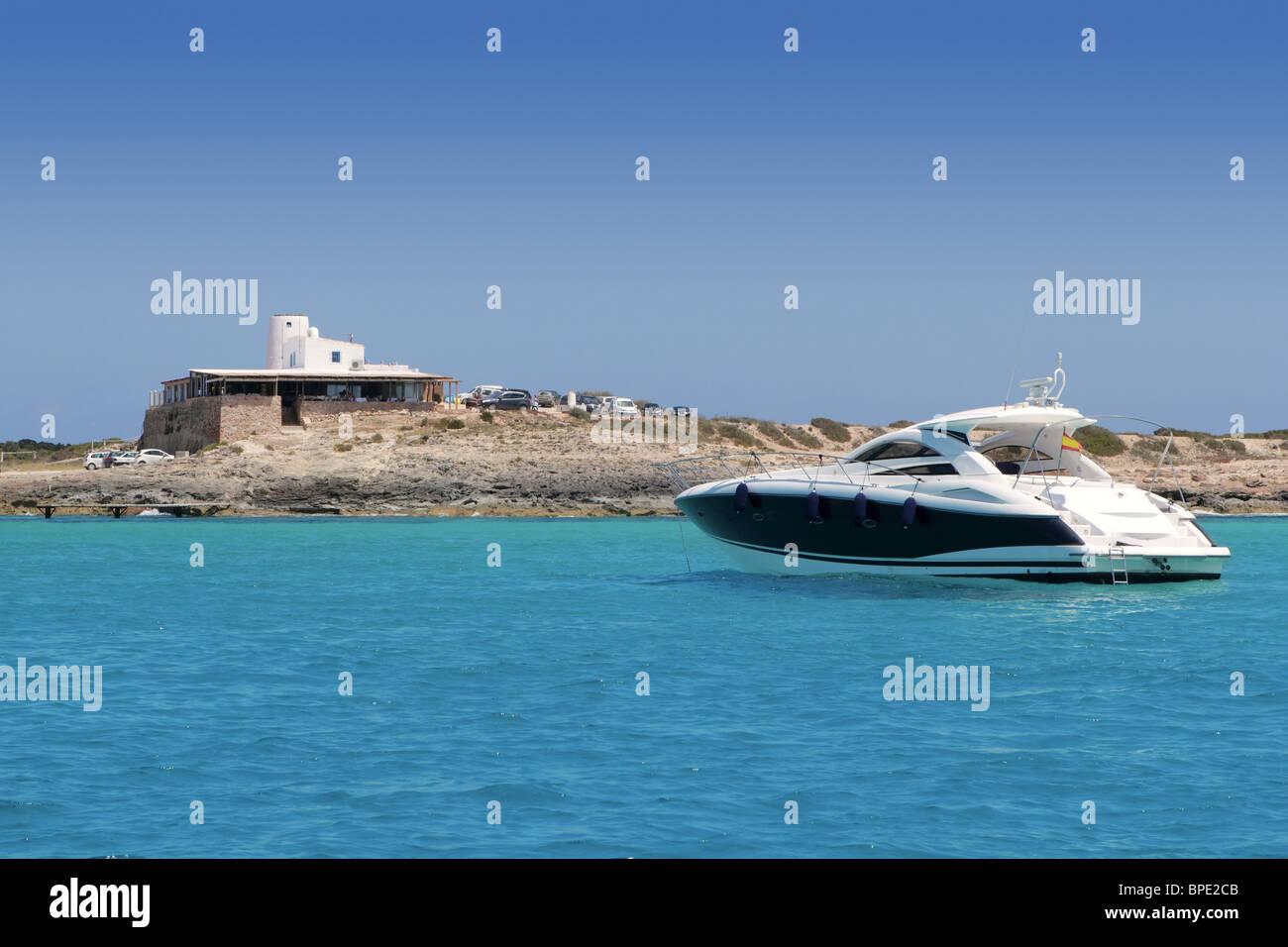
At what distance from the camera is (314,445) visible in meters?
74.6

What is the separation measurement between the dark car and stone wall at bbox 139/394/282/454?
608 inches

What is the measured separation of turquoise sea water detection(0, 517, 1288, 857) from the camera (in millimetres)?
10164

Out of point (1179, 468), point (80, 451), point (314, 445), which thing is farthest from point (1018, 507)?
point (80, 451)

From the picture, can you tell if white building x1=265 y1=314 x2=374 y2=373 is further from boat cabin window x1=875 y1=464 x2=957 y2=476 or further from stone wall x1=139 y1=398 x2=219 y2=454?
boat cabin window x1=875 y1=464 x2=957 y2=476

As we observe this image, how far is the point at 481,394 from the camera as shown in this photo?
300 feet

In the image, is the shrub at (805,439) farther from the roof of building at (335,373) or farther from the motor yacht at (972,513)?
the motor yacht at (972,513)

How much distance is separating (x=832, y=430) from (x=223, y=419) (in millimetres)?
46455
